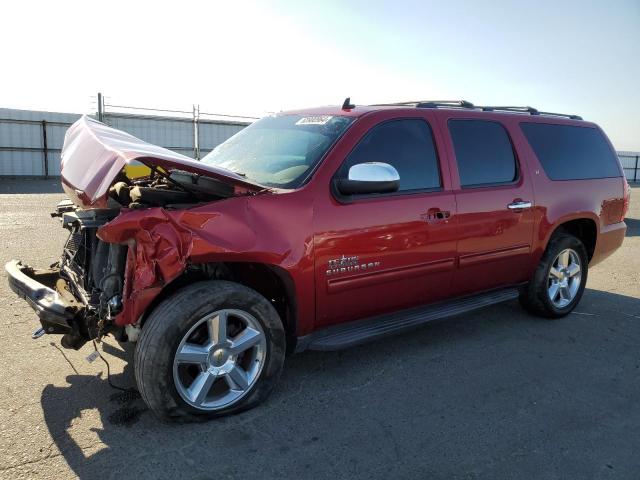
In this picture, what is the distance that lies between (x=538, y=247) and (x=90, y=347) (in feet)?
12.6

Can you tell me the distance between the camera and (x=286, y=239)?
123 inches

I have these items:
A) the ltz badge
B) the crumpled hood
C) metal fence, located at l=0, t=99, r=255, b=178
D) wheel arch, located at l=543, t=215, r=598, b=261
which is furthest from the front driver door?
metal fence, located at l=0, t=99, r=255, b=178

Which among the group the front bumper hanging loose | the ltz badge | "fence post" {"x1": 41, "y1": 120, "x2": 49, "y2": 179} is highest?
"fence post" {"x1": 41, "y1": 120, "x2": 49, "y2": 179}

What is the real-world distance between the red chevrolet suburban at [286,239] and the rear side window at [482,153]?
2 cm

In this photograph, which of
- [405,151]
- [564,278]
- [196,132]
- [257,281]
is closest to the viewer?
[257,281]

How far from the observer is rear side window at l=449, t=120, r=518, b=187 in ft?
13.5

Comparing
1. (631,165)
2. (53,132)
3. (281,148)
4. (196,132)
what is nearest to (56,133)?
(53,132)

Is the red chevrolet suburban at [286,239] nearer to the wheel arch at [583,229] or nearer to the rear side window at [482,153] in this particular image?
the rear side window at [482,153]

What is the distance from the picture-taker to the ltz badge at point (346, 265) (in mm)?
3309

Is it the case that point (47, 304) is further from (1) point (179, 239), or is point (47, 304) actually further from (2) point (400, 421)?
(2) point (400, 421)

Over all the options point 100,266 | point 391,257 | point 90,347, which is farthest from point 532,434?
point 90,347

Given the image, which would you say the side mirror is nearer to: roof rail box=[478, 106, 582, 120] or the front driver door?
the front driver door

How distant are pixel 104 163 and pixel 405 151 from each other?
2035mm

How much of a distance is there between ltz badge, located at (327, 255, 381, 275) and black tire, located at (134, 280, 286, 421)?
48 centimetres
